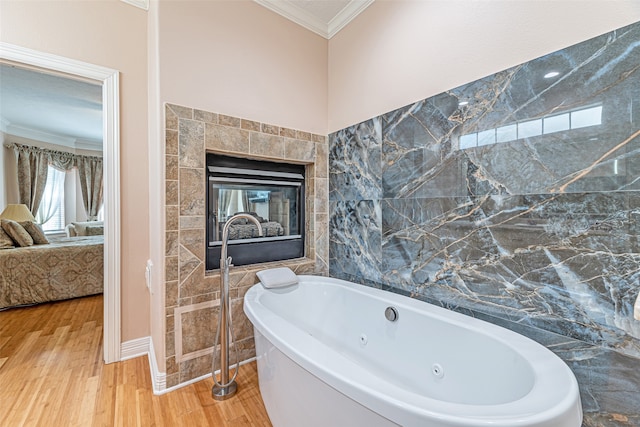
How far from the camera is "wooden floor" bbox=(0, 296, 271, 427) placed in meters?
1.46

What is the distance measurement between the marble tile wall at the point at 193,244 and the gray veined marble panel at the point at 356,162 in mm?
593

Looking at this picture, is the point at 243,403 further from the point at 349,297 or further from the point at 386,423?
the point at 386,423

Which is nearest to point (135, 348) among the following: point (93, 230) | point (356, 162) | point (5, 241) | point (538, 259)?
point (356, 162)

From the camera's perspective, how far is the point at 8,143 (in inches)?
190

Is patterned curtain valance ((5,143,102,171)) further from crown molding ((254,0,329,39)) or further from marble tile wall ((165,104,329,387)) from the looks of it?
crown molding ((254,0,329,39))

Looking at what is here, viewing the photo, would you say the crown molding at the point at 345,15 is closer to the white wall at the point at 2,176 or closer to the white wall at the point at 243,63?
the white wall at the point at 243,63

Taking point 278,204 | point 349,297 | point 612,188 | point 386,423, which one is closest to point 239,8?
point 278,204

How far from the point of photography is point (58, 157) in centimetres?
566

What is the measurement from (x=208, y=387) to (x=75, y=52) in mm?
2464

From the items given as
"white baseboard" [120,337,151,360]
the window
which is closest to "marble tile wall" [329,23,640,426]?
"white baseboard" [120,337,151,360]

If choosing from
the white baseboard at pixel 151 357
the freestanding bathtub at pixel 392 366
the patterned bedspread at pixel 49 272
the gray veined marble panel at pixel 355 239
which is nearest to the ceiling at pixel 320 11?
the gray veined marble panel at pixel 355 239

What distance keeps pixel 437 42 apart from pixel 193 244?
1984mm

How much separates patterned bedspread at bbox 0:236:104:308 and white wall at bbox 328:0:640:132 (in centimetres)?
344

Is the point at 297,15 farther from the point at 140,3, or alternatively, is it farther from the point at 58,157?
the point at 58,157
